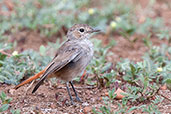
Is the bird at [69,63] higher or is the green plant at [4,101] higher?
the bird at [69,63]

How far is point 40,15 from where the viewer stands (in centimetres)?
865

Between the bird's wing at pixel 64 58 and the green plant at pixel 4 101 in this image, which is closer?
the green plant at pixel 4 101

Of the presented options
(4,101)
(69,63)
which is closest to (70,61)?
(69,63)

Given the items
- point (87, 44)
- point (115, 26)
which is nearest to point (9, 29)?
point (115, 26)

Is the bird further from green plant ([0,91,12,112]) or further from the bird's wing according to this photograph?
green plant ([0,91,12,112])

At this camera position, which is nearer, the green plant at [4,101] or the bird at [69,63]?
the green plant at [4,101]

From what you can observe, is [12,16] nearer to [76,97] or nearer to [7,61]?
[7,61]

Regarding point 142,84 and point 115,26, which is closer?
point 142,84

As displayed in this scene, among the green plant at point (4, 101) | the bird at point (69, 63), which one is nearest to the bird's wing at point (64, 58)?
the bird at point (69, 63)

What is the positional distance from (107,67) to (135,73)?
1.97ft

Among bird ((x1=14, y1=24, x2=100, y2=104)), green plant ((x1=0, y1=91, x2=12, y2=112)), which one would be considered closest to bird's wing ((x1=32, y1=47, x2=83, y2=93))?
bird ((x1=14, y1=24, x2=100, y2=104))

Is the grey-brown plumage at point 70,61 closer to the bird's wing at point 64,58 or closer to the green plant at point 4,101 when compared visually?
the bird's wing at point 64,58

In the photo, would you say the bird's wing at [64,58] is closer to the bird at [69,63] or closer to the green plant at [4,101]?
the bird at [69,63]

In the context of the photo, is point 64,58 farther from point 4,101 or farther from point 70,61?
point 4,101
